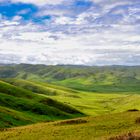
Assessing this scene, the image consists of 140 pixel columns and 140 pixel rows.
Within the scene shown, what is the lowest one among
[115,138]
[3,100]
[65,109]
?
[65,109]

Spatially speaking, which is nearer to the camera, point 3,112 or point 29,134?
point 29,134

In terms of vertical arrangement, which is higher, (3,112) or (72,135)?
(72,135)

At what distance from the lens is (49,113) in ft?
420

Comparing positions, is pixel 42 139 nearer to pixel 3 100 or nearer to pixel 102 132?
pixel 102 132

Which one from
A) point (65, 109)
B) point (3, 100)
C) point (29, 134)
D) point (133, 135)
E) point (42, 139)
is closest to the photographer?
point (133, 135)

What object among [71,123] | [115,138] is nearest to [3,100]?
[71,123]

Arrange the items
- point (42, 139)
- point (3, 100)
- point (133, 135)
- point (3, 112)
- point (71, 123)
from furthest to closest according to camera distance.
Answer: point (3, 100)
point (3, 112)
point (71, 123)
point (42, 139)
point (133, 135)

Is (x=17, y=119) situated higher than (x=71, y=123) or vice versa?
A: (x=71, y=123)

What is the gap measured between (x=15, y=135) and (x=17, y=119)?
50.5 m

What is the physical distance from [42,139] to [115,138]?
357 inches

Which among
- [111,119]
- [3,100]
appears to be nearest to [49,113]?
[3,100]

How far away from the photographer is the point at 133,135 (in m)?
29.3

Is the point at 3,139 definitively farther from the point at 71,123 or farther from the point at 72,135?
the point at 71,123

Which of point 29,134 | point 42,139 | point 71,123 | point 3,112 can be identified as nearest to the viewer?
point 42,139
